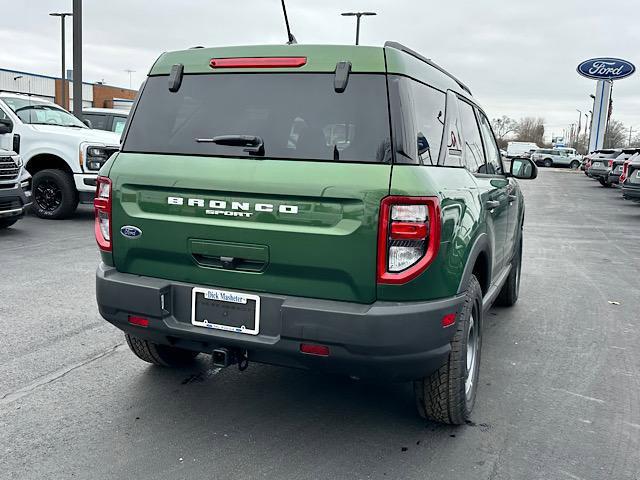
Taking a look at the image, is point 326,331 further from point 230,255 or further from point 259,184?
point 259,184

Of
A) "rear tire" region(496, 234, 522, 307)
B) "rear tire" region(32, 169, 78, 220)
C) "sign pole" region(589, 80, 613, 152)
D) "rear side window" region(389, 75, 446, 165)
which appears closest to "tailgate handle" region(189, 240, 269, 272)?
"rear side window" region(389, 75, 446, 165)

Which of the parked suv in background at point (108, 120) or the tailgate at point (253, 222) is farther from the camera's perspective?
the parked suv in background at point (108, 120)

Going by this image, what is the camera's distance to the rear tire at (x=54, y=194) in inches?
418

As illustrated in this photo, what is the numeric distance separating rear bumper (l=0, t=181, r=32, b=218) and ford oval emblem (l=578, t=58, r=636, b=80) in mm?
43301

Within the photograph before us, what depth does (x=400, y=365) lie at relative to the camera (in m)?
2.86

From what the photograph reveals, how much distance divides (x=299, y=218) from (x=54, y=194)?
9.26 meters

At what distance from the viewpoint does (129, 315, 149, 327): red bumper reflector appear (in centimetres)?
315

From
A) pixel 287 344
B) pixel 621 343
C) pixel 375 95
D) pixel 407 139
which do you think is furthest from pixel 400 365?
pixel 621 343

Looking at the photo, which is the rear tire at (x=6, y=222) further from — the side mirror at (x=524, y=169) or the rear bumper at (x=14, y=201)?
the side mirror at (x=524, y=169)

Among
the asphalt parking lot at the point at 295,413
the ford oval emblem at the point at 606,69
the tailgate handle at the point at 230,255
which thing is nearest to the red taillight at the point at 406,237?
the tailgate handle at the point at 230,255

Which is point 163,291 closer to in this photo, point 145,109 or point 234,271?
point 234,271

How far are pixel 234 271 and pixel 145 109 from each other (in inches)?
42.7

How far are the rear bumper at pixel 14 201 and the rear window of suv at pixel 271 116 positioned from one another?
6192 mm

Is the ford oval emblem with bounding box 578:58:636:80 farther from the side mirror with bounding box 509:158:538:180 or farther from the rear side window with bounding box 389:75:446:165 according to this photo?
the rear side window with bounding box 389:75:446:165
